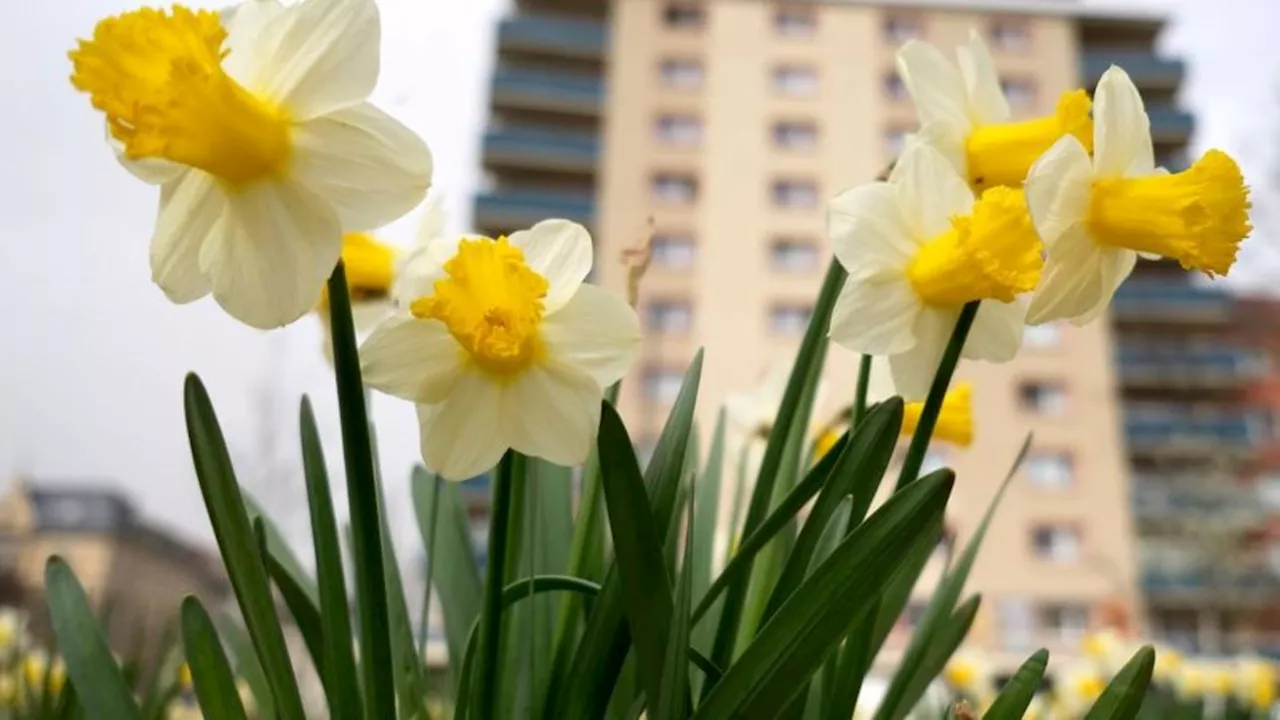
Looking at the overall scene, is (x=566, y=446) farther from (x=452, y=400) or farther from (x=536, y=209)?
(x=536, y=209)

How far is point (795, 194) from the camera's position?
10.8m

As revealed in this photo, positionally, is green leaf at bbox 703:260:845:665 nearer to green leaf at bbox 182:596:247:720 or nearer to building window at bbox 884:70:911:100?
green leaf at bbox 182:596:247:720

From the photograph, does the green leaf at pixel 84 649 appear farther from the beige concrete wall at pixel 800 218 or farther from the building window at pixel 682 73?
the building window at pixel 682 73

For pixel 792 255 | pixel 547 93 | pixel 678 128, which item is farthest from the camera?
pixel 547 93

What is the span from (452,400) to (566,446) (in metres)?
0.03

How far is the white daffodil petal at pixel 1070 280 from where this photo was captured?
28 centimetres

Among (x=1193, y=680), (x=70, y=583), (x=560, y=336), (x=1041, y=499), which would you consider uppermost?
(x=560, y=336)

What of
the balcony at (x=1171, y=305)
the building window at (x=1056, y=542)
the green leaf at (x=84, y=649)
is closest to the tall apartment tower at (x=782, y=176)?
the building window at (x=1056, y=542)

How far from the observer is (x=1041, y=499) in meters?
9.91

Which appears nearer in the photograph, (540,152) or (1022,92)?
(540,152)

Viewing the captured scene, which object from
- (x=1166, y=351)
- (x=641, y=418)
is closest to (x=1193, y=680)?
(x=641, y=418)

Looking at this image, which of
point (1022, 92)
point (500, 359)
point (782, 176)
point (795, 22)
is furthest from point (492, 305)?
point (1022, 92)

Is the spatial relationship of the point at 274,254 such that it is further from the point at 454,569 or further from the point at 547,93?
the point at 547,93

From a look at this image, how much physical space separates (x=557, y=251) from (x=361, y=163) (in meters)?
0.06
